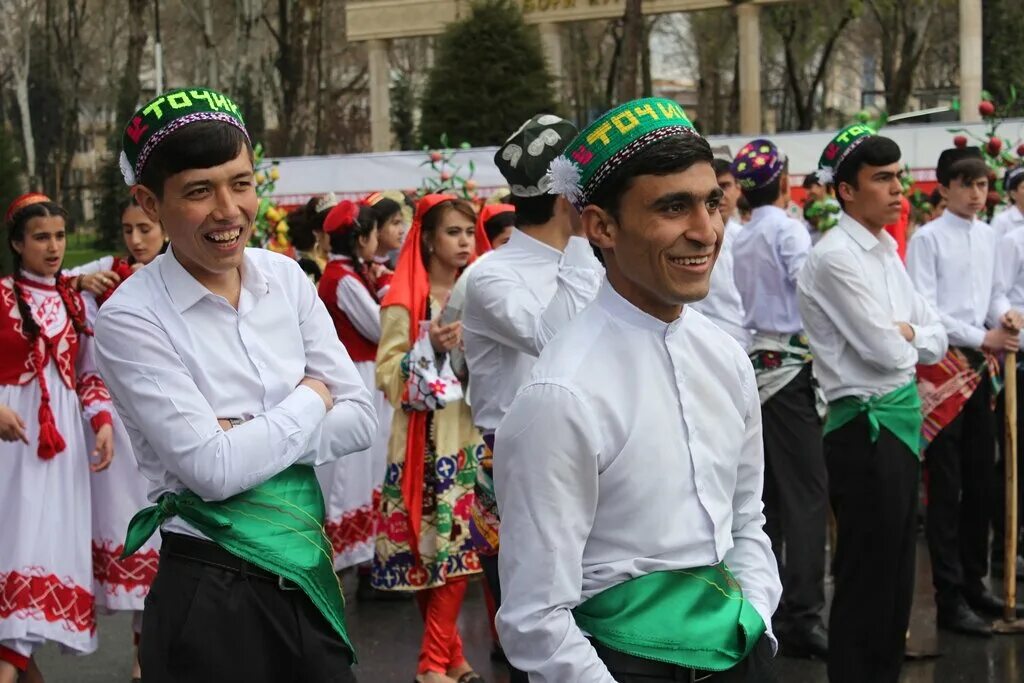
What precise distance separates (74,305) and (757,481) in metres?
3.91

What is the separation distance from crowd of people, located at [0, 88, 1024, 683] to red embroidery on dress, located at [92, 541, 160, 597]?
1cm

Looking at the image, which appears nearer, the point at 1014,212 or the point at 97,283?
the point at 97,283

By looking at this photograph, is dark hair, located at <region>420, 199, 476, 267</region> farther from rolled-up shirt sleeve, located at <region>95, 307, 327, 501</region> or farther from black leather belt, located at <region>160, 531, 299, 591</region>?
black leather belt, located at <region>160, 531, 299, 591</region>

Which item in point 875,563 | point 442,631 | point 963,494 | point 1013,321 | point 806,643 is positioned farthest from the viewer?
point 963,494

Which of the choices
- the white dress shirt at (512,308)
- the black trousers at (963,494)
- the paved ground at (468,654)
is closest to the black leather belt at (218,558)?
the white dress shirt at (512,308)

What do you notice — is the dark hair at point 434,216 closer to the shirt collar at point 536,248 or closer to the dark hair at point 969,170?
the shirt collar at point 536,248

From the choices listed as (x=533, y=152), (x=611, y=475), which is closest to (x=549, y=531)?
(x=611, y=475)

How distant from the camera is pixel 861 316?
5.58m

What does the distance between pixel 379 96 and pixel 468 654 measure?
33246 mm

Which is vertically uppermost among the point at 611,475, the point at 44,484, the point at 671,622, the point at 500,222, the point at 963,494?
the point at 500,222

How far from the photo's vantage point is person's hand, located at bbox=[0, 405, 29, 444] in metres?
5.72

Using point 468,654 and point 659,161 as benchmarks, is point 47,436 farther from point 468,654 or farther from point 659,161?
point 659,161

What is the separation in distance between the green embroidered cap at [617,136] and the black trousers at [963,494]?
198 inches

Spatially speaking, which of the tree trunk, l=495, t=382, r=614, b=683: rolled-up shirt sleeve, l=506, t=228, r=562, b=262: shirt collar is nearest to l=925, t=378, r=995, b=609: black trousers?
l=506, t=228, r=562, b=262: shirt collar
